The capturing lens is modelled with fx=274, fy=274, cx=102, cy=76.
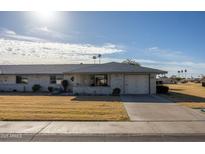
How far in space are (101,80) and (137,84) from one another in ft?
14.3

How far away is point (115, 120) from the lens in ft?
39.4

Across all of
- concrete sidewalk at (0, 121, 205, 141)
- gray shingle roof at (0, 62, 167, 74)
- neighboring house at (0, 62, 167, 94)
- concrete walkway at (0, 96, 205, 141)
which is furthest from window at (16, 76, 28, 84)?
concrete sidewalk at (0, 121, 205, 141)

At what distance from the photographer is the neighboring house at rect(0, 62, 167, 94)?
28.7m

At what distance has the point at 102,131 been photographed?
9.80 metres

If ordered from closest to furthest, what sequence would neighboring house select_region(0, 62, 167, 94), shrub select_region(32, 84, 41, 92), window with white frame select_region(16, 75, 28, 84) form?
neighboring house select_region(0, 62, 167, 94), shrub select_region(32, 84, 41, 92), window with white frame select_region(16, 75, 28, 84)

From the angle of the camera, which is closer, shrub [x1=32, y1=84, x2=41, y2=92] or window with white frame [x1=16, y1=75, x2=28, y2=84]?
shrub [x1=32, y1=84, x2=41, y2=92]

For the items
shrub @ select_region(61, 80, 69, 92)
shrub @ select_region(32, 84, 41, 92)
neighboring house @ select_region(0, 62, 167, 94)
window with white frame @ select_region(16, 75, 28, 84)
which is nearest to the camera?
neighboring house @ select_region(0, 62, 167, 94)

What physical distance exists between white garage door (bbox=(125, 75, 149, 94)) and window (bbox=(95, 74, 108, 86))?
261 centimetres

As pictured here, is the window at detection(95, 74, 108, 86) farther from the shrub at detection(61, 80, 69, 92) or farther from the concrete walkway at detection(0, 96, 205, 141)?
the concrete walkway at detection(0, 96, 205, 141)

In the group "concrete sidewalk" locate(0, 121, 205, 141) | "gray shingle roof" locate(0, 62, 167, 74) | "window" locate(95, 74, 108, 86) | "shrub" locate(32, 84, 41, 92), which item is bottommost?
"concrete sidewalk" locate(0, 121, 205, 141)
